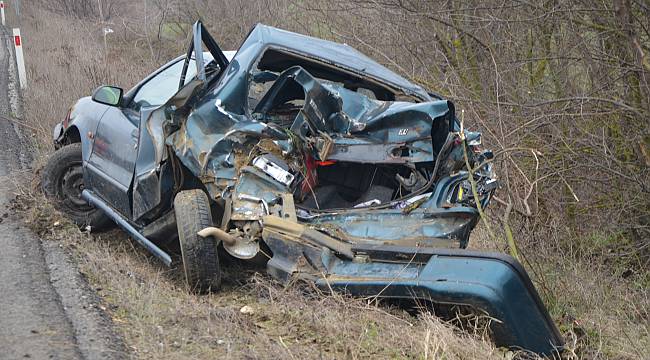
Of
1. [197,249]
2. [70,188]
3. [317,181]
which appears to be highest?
[317,181]

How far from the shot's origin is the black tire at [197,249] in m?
5.28

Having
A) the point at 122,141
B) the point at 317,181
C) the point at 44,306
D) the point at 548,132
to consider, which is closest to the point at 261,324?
the point at 44,306

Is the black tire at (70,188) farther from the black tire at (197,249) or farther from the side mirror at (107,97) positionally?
the black tire at (197,249)

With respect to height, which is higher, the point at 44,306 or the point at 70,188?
the point at 44,306

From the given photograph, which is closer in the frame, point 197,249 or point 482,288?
point 482,288

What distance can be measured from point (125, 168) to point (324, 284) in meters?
2.23

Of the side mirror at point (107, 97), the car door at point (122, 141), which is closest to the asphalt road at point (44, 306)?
the car door at point (122, 141)

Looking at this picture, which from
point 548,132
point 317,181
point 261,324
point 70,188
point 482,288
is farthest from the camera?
point 548,132

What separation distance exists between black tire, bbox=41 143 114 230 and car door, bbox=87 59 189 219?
32cm

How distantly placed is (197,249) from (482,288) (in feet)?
6.18

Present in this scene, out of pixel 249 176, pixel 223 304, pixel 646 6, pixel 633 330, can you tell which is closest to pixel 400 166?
pixel 249 176

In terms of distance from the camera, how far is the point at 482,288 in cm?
434

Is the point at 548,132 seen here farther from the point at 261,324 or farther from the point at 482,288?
the point at 261,324

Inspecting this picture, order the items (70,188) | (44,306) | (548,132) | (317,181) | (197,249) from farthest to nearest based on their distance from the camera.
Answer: (548,132) → (70,188) → (317,181) → (197,249) → (44,306)
